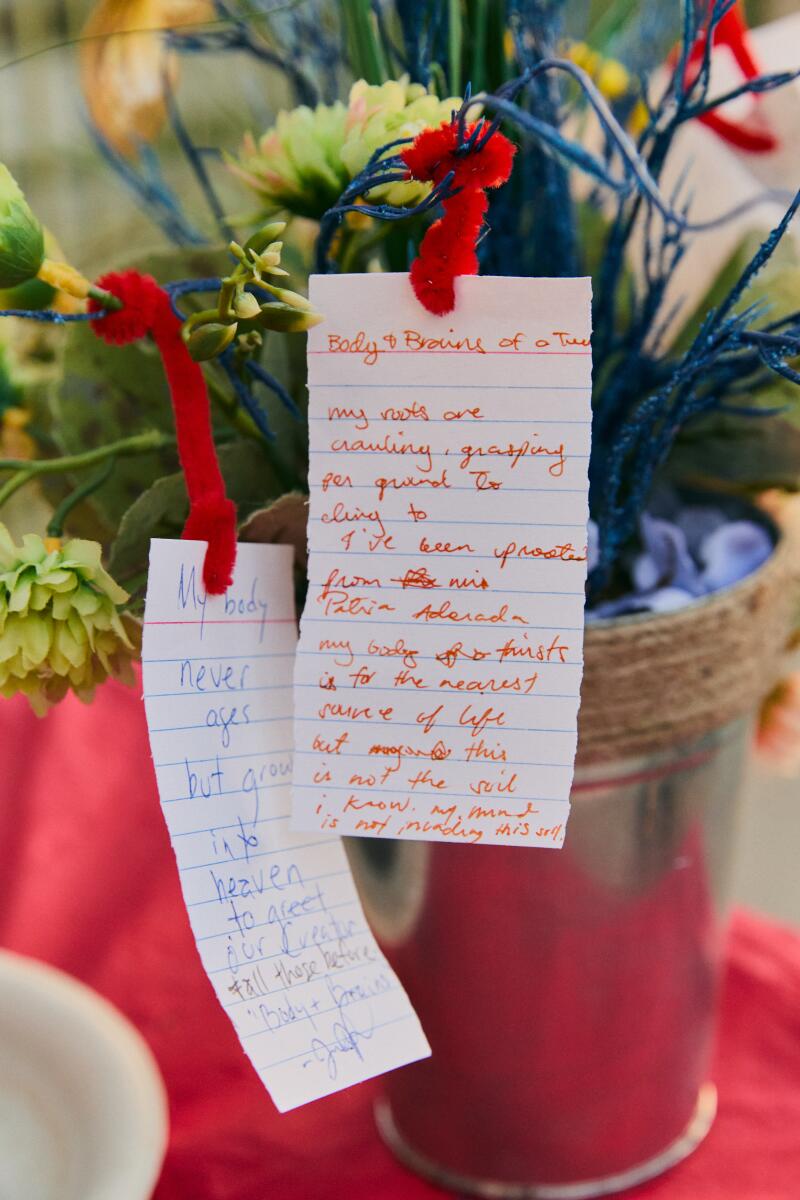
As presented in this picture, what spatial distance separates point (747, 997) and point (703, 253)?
33cm

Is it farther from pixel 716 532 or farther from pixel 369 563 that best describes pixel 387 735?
pixel 716 532

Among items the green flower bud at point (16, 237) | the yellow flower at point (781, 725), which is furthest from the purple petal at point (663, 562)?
the green flower bud at point (16, 237)

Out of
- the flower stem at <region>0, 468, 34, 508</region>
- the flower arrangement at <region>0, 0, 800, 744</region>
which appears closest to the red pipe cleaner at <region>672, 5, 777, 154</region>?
the flower arrangement at <region>0, 0, 800, 744</region>

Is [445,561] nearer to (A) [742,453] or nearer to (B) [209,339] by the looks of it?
(B) [209,339]

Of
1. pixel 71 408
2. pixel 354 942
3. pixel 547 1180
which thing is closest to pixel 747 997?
pixel 547 1180

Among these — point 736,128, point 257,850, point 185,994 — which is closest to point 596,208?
point 736,128

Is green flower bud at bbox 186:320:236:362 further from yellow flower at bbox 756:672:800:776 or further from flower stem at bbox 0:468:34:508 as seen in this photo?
yellow flower at bbox 756:672:800:776

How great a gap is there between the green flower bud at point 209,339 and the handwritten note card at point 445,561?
3 cm

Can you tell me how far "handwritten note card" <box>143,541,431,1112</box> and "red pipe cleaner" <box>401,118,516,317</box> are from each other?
0.08m

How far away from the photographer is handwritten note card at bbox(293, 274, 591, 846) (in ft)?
0.86

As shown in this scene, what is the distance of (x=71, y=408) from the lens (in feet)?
1.20

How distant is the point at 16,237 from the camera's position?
0.84 ft

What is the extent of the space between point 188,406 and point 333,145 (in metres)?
0.08

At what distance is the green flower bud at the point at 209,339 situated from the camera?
0.25 m
